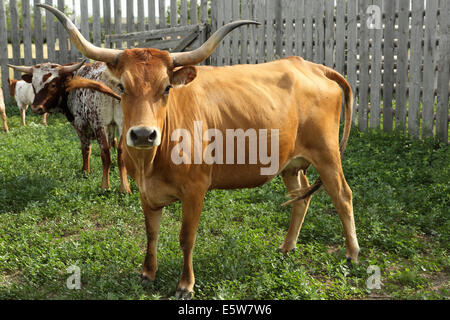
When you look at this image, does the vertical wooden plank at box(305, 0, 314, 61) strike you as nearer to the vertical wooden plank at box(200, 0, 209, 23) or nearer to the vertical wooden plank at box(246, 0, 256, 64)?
the vertical wooden plank at box(246, 0, 256, 64)

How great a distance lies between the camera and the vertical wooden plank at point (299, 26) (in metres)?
9.22

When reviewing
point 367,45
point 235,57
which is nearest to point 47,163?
point 235,57

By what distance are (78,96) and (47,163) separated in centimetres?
114

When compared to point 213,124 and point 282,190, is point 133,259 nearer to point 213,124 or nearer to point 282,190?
point 213,124

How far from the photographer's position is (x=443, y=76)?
24.6 feet

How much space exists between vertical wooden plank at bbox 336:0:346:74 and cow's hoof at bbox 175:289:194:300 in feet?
20.3

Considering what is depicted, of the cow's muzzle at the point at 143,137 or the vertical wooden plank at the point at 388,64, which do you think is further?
the vertical wooden plank at the point at 388,64

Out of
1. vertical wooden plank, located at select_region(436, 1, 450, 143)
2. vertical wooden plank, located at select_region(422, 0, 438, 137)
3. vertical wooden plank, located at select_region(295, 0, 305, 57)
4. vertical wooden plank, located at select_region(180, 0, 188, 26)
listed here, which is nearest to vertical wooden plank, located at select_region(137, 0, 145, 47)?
vertical wooden plank, located at select_region(180, 0, 188, 26)

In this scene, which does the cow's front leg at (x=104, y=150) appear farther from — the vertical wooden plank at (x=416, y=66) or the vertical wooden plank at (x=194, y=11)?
Result: the vertical wooden plank at (x=194, y=11)

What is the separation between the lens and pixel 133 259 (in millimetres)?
4375

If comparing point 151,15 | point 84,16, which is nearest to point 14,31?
point 84,16

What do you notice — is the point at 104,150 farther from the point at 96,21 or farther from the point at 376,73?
the point at 96,21

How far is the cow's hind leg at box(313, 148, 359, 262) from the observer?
13.9 feet
